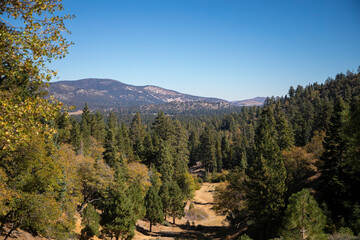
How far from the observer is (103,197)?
97.0 feet

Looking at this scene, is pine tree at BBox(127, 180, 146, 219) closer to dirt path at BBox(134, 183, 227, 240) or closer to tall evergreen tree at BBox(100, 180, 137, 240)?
dirt path at BBox(134, 183, 227, 240)

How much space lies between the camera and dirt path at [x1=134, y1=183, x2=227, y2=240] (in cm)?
3378

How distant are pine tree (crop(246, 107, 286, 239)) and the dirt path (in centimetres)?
1115

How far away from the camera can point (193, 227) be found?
135 feet

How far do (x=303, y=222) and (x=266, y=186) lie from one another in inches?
440

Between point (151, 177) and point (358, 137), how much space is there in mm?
37672

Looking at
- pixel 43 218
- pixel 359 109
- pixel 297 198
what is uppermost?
pixel 359 109

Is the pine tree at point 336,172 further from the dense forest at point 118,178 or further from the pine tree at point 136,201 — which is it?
the pine tree at point 136,201

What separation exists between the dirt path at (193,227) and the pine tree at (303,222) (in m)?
18.8

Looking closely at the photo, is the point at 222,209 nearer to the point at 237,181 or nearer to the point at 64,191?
the point at 237,181

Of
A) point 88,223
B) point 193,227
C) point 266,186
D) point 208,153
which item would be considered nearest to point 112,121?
point 208,153

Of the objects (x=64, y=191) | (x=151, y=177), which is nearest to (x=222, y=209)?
(x=151, y=177)

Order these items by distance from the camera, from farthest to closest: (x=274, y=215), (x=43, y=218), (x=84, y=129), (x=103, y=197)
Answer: (x=84, y=129), (x=103, y=197), (x=274, y=215), (x=43, y=218)

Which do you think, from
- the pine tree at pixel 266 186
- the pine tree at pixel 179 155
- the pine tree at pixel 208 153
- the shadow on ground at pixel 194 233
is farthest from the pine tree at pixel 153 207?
the pine tree at pixel 208 153
